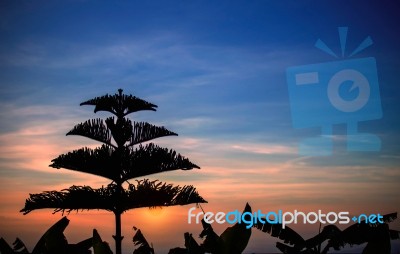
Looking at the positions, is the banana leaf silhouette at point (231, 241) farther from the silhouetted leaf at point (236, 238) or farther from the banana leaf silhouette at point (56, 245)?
the banana leaf silhouette at point (56, 245)

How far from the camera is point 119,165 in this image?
10188 millimetres

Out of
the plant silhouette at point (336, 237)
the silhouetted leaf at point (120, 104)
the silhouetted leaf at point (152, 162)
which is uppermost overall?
the silhouetted leaf at point (120, 104)

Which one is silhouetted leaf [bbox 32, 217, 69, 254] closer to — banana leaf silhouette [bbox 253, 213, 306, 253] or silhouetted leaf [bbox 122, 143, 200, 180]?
banana leaf silhouette [bbox 253, 213, 306, 253]

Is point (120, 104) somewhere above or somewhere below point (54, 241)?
above

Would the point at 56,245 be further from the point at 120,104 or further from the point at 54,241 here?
the point at 120,104

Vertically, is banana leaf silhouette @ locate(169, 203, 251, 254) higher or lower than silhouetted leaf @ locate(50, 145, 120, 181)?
lower

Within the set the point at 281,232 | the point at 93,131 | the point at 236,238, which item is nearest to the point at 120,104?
the point at 93,131

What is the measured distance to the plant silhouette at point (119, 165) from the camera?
9.89 meters

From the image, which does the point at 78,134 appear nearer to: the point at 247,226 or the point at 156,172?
the point at 156,172

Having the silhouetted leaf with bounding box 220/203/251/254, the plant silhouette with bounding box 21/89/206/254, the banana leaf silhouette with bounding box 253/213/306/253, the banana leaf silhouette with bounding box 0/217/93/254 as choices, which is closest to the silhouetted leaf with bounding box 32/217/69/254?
the banana leaf silhouette with bounding box 0/217/93/254

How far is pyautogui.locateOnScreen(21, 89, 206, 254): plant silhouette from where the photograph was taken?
9891 mm

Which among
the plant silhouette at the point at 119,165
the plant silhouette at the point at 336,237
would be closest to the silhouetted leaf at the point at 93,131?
the plant silhouette at the point at 119,165

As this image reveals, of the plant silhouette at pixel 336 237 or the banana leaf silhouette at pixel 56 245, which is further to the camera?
the banana leaf silhouette at pixel 56 245

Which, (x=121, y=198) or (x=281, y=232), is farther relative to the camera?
(x=121, y=198)
